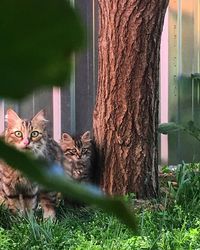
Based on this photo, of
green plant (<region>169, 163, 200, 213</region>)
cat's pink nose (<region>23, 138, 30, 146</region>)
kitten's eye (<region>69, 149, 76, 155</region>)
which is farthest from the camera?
kitten's eye (<region>69, 149, 76, 155</region>)

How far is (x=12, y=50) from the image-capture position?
0.23 meters

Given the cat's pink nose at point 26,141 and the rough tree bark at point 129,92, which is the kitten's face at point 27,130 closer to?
the cat's pink nose at point 26,141

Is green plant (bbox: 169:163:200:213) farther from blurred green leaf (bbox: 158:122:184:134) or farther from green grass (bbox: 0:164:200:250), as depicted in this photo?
blurred green leaf (bbox: 158:122:184:134)

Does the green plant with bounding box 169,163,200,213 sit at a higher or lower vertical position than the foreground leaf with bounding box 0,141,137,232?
lower

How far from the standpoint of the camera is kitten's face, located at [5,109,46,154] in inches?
183

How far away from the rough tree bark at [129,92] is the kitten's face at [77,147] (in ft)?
0.88

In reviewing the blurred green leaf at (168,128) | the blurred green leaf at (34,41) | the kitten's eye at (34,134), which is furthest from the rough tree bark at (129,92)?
the blurred green leaf at (34,41)

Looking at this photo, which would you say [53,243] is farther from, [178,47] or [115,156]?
[178,47]

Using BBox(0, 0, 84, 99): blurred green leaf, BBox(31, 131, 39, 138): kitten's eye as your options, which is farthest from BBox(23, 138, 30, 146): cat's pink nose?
BBox(0, 0, 84, 99): blurred green leaf

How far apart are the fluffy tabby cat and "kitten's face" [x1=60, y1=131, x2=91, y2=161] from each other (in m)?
0.18

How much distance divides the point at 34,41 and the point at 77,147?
4.98 m

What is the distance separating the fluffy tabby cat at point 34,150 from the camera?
14.9 feet

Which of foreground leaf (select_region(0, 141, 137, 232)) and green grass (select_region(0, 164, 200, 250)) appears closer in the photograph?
foreground leaf (select_region(0, 141, 137, 232))

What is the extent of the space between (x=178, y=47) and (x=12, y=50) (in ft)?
23.1
